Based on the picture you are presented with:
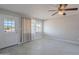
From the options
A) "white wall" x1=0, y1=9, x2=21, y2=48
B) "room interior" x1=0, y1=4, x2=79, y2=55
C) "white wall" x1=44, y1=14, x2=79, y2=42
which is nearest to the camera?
"room interior" x1=0, y1=4, x2=79, y2=55

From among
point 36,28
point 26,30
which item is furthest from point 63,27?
point 26,30

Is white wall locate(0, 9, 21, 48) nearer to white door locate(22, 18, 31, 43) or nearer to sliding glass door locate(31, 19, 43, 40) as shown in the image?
white door locate(22, 18, 31, 43)

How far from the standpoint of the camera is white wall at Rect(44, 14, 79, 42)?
4.10 metres

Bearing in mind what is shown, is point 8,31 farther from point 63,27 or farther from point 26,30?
point 63,27

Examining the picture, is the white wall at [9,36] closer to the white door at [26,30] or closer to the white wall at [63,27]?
the white door at [26,30]

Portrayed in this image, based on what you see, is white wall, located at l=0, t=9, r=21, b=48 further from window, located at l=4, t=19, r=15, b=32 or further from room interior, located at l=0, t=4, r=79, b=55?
window, located at l=4, t=19, r=15, b=32

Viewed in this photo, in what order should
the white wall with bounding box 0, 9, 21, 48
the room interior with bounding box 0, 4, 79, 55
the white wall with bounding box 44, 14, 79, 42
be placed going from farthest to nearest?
the white wall with bounding box 44, 14, 79, 42, the white wall with bounding box 0, 9, 21, 48, the room interior with bounding box 0, 4, 79, 55

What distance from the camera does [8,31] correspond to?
424 cm

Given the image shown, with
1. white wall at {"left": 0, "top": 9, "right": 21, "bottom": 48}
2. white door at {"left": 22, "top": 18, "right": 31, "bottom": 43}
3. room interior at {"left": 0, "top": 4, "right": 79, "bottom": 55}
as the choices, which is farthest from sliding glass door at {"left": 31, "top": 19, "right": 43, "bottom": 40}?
white wall at {"left": 0, "top": 9, "right": 21, "bottom": 48}

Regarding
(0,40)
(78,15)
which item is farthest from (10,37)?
(78,15)

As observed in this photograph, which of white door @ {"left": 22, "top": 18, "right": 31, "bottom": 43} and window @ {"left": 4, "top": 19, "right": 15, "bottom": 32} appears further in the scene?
white door @ {"left": 22, "top": 18, "right": 31, "bottom": 43}

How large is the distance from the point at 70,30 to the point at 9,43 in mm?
2660
